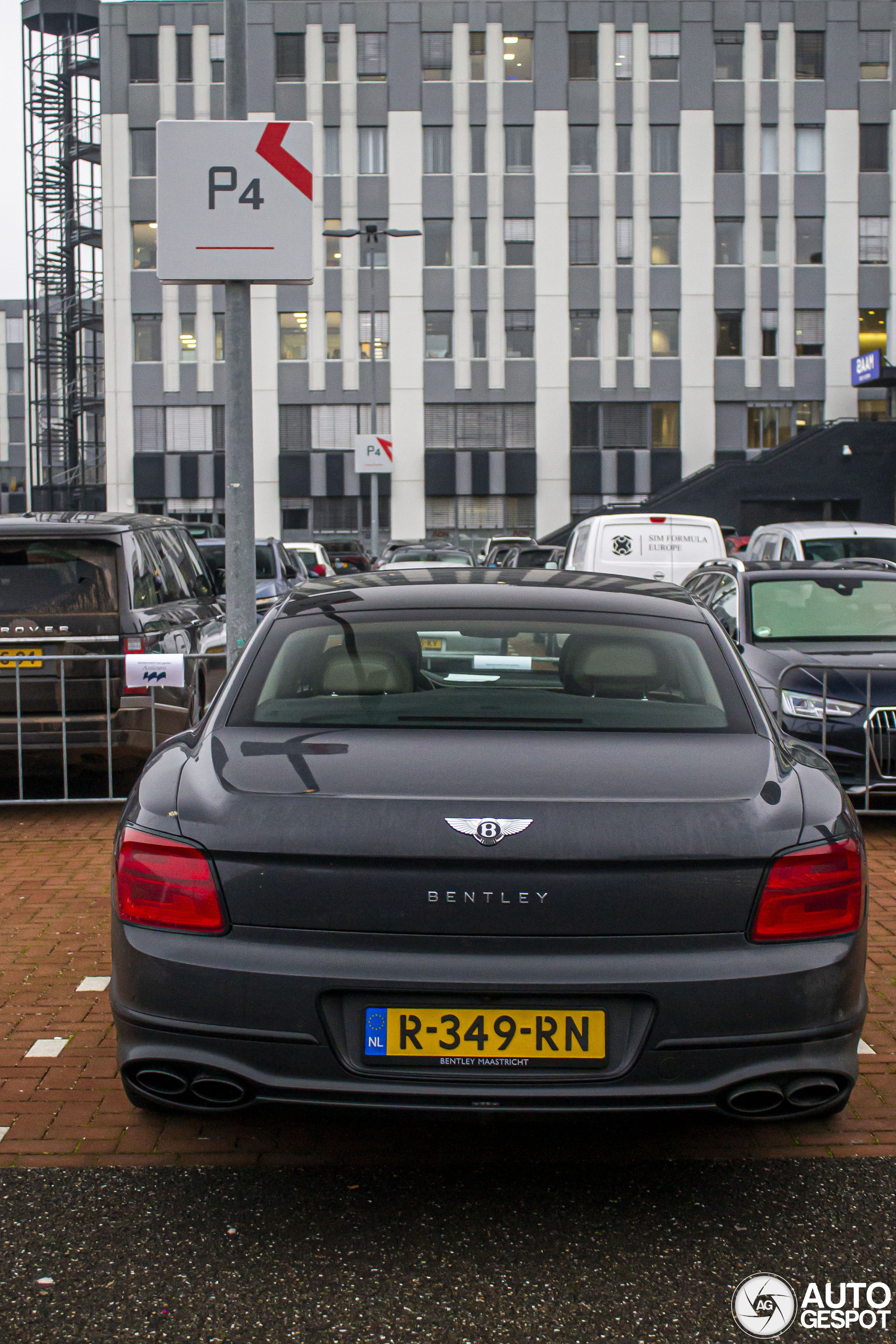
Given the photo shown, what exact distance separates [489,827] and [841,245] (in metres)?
52.9

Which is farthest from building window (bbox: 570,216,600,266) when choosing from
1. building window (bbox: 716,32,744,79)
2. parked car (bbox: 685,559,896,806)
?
parked car (bbox: 685,559,896,806)

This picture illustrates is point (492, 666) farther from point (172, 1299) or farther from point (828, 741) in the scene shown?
point (828, 741)

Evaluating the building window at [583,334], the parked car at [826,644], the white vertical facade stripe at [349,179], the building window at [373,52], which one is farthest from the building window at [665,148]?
the parked car at [826,644]

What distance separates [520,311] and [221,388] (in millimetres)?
11993

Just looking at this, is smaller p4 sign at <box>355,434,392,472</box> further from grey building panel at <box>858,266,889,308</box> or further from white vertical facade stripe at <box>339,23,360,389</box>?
grey building panel at <box>858,266,889,308</box>

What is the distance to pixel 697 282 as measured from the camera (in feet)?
166

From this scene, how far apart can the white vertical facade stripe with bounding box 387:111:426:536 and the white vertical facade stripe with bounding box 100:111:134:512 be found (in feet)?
29.9

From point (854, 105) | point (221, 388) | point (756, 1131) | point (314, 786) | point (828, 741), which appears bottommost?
point (756, 1131)

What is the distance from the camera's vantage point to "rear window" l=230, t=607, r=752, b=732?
3.61 metres

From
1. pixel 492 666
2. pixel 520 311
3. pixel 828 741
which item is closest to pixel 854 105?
pixel 520 311

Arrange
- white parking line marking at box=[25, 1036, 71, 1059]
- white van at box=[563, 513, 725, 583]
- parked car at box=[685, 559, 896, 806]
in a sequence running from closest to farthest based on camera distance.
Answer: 1. white parking line marking at box=[25, 1036, 71, 1059]
2. parked car at box=[685, 559, 896, 806]
3. white van at box=[563, 513, 725, 583]

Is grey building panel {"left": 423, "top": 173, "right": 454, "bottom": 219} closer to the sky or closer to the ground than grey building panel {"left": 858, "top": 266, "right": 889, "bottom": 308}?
closer to the sky

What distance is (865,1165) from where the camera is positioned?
11.4 ft

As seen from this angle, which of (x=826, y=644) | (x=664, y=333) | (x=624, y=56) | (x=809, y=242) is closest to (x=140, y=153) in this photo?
(x=624, y=56)
